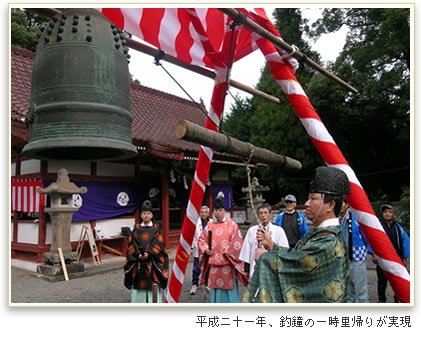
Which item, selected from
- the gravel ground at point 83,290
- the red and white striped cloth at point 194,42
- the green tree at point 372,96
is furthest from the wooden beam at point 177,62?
the green tree at point 372,96

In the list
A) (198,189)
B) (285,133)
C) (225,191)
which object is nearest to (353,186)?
(198,189)

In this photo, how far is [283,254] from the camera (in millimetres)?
2307

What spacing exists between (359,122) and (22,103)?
13.4 m

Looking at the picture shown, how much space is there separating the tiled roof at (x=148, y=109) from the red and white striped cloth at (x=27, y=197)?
191 centimetres

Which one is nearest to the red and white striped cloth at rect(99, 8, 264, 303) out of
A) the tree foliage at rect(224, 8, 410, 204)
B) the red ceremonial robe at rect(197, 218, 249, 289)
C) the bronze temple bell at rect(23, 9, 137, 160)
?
the red ceremonial robe at rect(197, 218, 249, 289)

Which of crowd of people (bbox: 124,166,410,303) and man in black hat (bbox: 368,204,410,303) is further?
man in black hat (bbox: 368,204,410,303)

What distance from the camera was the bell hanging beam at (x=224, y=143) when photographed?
2357mm

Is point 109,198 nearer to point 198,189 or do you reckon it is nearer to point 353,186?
point 198,189

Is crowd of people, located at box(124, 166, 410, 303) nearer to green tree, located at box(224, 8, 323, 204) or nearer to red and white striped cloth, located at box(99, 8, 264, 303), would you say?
red and white striped cloth, located at box(99, 8, 264, 303)

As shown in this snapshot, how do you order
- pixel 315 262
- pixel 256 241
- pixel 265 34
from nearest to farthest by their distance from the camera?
pixel 315 262 < pixel 265 34 < pixel 256 241

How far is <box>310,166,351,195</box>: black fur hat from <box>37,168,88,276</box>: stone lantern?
6.09 metres

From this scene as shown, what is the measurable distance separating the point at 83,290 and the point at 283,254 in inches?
203

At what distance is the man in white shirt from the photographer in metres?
4.31

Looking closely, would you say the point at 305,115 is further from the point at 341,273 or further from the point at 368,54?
the point at 368,54
